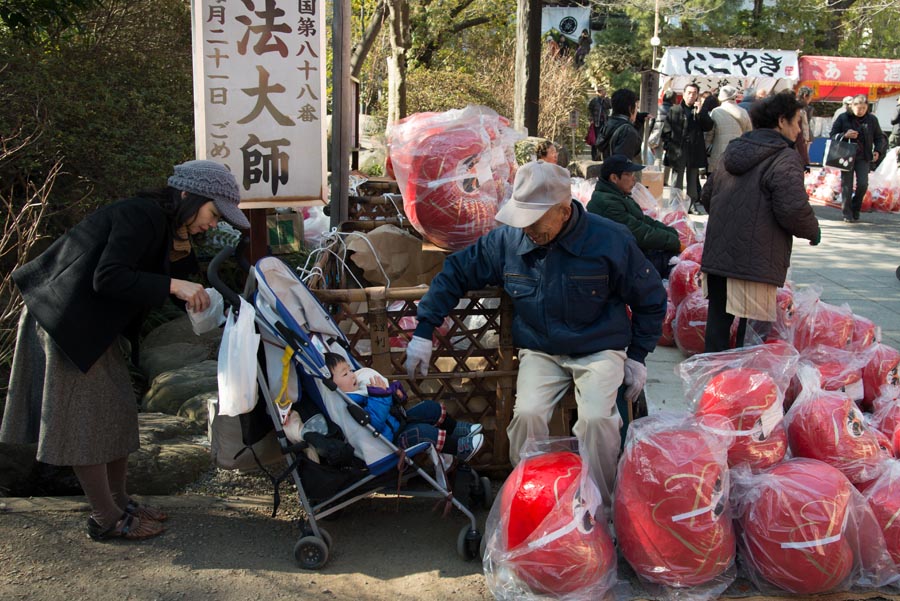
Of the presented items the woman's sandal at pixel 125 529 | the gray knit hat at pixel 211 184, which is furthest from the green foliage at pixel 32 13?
the woman's sandal at pixel 125 529

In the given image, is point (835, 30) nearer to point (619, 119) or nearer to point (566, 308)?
point (619, 119)

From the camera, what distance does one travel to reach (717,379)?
3.80 meters

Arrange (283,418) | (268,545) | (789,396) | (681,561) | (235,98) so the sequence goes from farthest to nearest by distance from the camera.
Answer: (235,98), (789,396), (268,545), (283,418), (681,561)

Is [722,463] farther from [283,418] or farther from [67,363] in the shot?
[67,363]

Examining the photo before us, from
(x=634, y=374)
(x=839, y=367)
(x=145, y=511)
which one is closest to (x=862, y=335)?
(x=839, y=367)

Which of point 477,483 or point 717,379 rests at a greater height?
point 717,379

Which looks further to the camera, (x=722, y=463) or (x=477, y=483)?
(x=477, y=483)

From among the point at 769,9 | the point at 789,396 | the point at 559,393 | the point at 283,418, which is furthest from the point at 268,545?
the point at 769,9

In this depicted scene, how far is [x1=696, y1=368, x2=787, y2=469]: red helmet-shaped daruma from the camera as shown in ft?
11.6

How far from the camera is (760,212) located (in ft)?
14.4

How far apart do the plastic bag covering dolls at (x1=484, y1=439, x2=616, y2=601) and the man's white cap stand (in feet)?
3.59

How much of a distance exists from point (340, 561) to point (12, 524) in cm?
161

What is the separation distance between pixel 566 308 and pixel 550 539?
1.08 metres

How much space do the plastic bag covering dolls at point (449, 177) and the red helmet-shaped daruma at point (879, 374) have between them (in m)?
2.38
